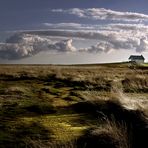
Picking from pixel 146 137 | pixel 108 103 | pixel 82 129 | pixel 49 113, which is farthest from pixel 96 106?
pixel 146 137

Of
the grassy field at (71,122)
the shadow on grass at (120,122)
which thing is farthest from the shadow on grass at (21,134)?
the shadow on grass at (120,122)

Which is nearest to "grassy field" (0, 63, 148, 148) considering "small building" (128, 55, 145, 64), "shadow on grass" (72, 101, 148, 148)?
"shadow on grass" (72, 101, 148, 148)

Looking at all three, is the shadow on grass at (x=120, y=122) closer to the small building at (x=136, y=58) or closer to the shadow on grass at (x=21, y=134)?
the shadow on grass at (x=21, y=134)

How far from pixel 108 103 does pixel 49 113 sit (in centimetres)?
238

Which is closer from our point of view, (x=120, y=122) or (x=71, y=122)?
(x=120, y=122)

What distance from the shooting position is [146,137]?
11.5m

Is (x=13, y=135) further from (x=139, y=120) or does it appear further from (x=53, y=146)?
(x=139, y=120)

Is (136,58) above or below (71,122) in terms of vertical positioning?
below

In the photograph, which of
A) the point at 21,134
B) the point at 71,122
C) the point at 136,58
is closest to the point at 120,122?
the point at 71,122

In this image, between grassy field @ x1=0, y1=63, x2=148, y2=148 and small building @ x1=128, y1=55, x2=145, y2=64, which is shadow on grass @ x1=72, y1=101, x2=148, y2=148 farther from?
small building @ x1=128, y1=55, x2=145, y2=64

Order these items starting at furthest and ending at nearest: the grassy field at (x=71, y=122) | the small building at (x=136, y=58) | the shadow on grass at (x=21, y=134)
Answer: the small building at (x=136, y=58)
the grassy field at (x=71, y=122)
the shadow on grass at (x=21, y=134)

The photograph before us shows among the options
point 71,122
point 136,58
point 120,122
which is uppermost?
point 120,122

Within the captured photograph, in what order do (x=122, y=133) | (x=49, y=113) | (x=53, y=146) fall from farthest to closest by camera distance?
(x=49, y=113) → (x=122, y=133) → (x=53, y=146)

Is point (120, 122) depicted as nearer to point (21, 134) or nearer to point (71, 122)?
point (71, 122)
